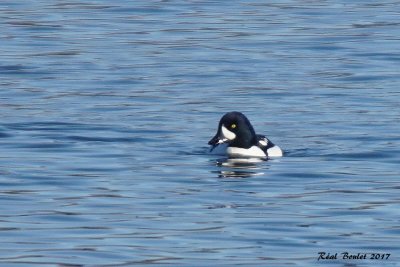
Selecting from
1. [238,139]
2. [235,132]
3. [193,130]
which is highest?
[235,132]

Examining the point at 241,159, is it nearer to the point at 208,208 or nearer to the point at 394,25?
the point at 208,208

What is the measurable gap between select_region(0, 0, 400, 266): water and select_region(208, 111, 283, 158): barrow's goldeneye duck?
0.26 meters

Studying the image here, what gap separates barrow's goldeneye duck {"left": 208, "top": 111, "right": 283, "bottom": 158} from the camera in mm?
19031

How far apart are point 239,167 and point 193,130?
2.03m

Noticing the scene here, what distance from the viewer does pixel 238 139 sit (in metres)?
19.4

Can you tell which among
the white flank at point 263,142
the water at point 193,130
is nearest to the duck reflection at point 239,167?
the water at point 193,130

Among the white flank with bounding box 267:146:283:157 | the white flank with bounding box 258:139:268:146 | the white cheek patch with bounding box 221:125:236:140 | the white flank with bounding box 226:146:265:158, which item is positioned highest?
the white cheek patch with bounding box 221:125:236:140

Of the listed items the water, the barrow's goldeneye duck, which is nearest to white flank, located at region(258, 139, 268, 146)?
the barrow's goldeneye duck

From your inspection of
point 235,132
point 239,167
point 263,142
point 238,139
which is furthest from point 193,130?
point 239,167

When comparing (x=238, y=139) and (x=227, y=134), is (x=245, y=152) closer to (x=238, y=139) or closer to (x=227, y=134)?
(x=238, y=139)

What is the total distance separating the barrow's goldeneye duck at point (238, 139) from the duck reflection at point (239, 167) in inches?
5.0

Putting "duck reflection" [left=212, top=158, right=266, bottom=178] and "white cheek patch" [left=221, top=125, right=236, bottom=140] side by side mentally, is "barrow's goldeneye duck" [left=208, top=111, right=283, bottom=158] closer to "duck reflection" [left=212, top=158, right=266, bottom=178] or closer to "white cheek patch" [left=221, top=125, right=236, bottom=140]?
"white cheek patch" [left=221, top=125, right=236, bottom=140]

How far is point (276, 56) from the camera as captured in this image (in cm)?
2695

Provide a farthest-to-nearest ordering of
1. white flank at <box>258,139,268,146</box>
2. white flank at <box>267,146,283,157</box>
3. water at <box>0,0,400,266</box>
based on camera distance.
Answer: white flank at <box>258,139,268,146</box>, white flank at <box>267,146,283,157</box>, water at <box>0,0,400,266</box>
